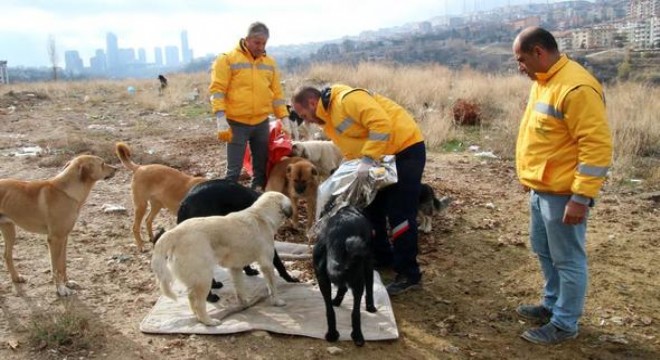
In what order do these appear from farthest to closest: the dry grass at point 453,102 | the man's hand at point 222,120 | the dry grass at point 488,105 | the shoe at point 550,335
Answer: the dry grass at point 453,102, the dry grass at point 488,105, the man's hand at point 222,120, the shoe at point 550,335

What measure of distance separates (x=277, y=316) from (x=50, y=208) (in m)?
2.30

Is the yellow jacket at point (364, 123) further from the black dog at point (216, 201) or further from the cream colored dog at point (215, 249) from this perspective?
the black dog at point (216, 201)

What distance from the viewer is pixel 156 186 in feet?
19.5

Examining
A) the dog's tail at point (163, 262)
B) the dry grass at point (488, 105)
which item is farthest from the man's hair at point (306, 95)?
the dry grass at point (488, 105)

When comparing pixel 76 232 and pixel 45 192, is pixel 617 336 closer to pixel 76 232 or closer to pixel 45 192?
pixel 45 192

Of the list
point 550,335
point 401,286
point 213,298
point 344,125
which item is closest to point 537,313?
point 550,335

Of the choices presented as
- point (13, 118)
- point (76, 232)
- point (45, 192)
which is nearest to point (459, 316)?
point (45, 192)

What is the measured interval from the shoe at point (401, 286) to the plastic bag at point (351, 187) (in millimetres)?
775

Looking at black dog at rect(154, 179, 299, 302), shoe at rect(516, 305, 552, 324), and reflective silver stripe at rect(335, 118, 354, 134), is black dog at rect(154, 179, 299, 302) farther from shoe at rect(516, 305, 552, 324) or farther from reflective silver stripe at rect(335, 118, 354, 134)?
shoe at rect(516, 305, 552, 324)

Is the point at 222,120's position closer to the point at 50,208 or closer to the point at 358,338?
the point at 50,208

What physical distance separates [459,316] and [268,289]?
170 cm

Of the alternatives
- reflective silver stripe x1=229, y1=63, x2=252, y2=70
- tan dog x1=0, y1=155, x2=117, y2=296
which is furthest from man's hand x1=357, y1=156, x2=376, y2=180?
tan dog x1=0, y1=155, x2=117, y2=296

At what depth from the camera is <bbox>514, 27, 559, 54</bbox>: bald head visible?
3535mm

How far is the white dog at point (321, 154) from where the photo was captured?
304 inches
